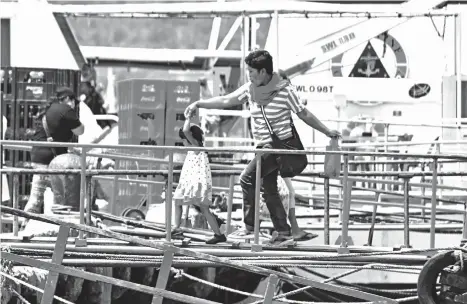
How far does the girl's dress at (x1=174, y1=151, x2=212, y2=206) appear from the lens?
35.2 feet

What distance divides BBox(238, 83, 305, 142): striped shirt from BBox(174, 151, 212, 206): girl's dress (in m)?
0.56

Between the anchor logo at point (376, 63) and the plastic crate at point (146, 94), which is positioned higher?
the anchor logo at point (376, 63)

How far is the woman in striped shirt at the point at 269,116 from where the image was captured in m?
10.5

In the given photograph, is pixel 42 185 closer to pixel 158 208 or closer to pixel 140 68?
pixel 158 208

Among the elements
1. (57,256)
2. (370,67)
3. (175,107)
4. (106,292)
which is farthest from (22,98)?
(370,67)

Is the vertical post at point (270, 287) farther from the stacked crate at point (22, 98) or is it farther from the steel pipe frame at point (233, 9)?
the steel pipe frame at point (233, 9)

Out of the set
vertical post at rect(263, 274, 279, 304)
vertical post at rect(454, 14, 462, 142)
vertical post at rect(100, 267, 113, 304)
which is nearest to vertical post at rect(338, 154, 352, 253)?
vertical post at rect(100, 267, 113, 304)

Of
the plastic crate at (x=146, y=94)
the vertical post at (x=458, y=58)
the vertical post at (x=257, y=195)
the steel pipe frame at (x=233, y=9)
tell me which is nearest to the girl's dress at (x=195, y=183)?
the vertical post at (x=257, y=195)

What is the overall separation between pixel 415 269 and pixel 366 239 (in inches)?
124

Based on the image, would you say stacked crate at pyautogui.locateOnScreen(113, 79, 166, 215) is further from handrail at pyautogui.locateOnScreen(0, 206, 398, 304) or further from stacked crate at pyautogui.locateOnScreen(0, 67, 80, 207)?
handrail at pyautogui.locateOnScreen(0, 206, 398, 304)

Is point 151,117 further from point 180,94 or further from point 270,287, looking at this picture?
point 270,287

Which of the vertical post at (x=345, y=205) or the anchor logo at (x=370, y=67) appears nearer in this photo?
the vertical post at (x=345, y=205)

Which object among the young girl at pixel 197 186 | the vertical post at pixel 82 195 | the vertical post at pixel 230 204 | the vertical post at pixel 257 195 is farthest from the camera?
the vertical post at pixel 230 204

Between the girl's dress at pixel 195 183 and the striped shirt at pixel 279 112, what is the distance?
56 centimetres
